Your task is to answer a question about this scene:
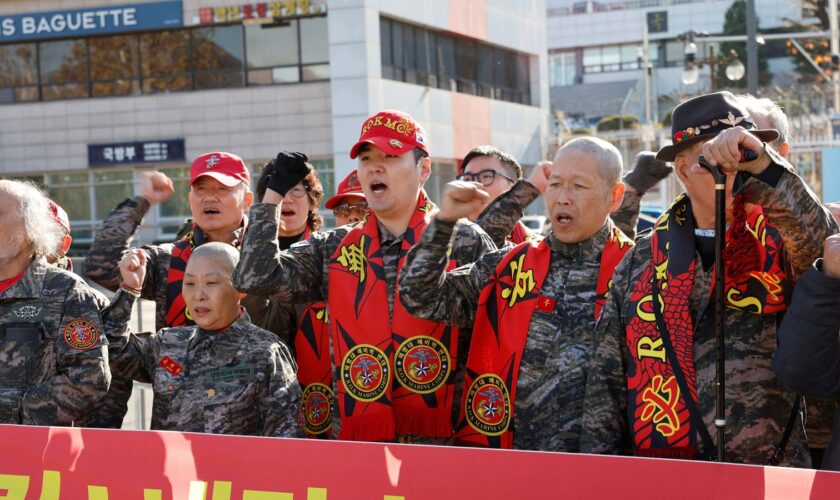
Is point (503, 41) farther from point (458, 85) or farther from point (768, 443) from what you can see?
point (768, 443)

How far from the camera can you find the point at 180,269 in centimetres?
493

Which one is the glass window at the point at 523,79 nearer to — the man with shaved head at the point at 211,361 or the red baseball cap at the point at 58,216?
the red baseball cap at the point at 58,216

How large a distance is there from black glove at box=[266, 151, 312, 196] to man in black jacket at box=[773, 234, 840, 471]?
6.29 feet

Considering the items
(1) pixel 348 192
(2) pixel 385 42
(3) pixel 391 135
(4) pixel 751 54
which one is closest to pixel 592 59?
(2) pixel 385 42

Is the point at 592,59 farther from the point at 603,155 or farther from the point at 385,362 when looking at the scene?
the point at 385,362

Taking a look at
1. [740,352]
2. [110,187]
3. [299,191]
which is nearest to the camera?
[740,352]

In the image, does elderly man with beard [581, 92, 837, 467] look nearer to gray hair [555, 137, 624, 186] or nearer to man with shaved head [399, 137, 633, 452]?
man with shaved head [399, 137, 633, 452]

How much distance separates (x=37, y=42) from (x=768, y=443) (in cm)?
3037

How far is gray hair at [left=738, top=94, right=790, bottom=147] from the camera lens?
12.0 ft

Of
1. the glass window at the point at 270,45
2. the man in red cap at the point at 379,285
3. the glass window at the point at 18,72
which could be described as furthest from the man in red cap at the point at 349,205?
the glass window at the point at 18,72

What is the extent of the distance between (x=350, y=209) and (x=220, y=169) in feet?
3.54

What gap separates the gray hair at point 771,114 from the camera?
365cm

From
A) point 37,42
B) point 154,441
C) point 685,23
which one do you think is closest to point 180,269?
point 154,441

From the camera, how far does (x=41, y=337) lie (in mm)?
4320
